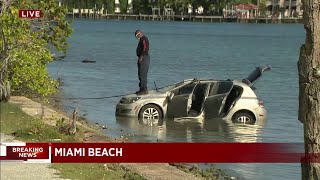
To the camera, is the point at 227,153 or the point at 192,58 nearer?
the point at 227,153

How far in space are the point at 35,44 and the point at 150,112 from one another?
5308 mm

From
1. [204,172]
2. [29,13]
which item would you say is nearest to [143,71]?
[29,13]

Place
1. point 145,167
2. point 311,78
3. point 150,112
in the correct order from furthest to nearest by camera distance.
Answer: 1. point 150,112
2. point 145,167
3. point 311,78

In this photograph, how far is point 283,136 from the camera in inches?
851

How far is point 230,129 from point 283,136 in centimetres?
142

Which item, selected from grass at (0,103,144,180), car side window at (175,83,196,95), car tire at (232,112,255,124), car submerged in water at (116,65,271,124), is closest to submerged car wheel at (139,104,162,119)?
car submerged in water at (116,65,271,124)

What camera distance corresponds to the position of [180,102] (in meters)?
22.4

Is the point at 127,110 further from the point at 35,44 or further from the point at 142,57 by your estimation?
the point at 35,44

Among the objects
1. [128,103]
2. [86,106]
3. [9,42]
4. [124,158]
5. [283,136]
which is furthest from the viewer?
[86,106]

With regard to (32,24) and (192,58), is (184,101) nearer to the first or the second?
(32,24)

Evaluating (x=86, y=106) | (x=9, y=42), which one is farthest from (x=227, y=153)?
(x=86, y=106)

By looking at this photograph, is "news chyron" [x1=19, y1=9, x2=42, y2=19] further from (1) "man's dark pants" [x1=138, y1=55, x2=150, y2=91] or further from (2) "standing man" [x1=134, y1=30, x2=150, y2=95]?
(1) "man's dark pants" [x1=138, y1=55, x2=150, y2=91]

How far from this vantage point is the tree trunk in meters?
5.77

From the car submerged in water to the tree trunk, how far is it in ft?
52.9
